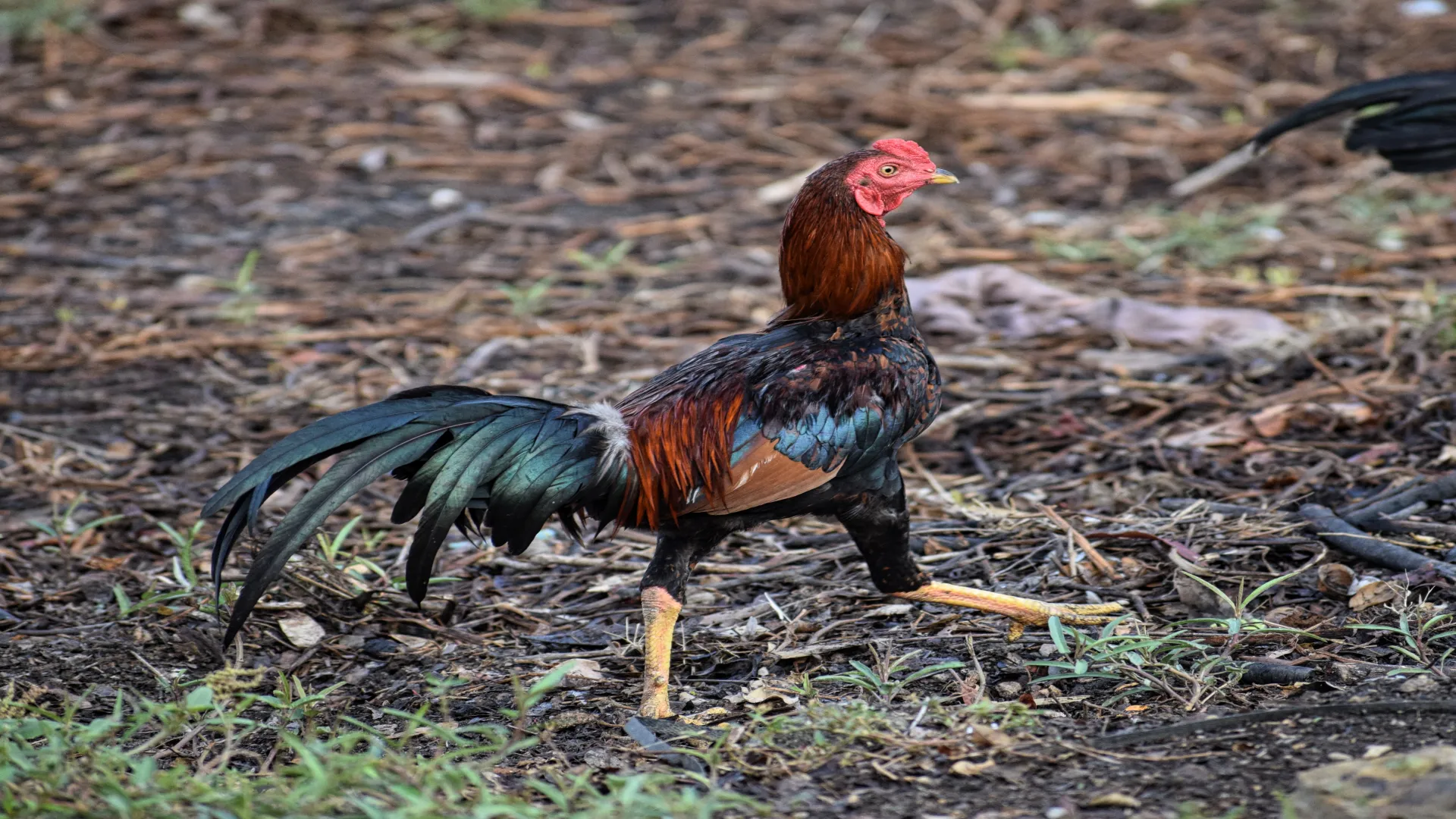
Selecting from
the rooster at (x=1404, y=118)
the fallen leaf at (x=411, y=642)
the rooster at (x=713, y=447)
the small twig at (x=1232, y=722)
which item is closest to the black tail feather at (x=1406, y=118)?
the rooster at (x=1404, y=118)

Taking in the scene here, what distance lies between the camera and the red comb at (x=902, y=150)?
13.5ft

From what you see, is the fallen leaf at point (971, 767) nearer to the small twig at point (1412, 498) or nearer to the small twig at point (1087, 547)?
the small twig at point (1087, 547)

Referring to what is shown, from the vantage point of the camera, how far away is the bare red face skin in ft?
13.2

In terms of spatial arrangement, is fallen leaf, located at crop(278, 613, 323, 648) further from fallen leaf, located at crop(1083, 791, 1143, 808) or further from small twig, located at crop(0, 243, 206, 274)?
small twig, located at crop(0, 243, 206, 274)

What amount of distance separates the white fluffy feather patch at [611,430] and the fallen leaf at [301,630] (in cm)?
129

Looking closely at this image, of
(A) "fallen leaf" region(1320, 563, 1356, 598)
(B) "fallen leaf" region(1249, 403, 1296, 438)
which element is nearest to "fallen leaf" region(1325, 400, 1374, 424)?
(B) "fallen leaf" region(1249, 403, 1296, 438)

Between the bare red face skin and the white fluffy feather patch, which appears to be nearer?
the white fluffy feather patch

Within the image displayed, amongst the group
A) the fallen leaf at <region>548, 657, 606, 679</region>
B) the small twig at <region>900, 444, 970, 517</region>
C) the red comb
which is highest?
the red comb

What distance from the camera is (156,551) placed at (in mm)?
4949

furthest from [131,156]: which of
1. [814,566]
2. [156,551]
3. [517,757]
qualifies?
[517,757]

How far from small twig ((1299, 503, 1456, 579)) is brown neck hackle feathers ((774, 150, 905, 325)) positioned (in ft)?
5.07

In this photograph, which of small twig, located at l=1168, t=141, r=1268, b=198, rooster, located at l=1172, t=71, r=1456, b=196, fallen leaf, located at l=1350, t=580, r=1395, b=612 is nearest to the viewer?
fallen leaf, located at l=1350, t=580, r=1395, b=612

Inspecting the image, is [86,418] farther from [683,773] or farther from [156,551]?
[683,773]

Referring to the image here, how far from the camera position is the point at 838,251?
3.94 metres
